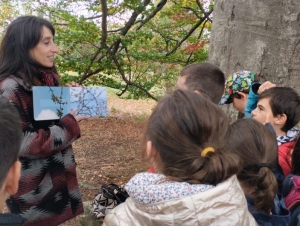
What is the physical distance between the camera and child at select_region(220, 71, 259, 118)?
2.26m

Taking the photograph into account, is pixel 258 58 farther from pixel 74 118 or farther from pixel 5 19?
pixel 5 19

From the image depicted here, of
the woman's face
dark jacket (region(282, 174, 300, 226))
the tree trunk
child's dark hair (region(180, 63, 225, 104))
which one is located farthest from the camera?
the tree trunk

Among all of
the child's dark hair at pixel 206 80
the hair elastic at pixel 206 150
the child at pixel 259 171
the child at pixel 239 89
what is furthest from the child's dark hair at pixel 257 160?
the child at pixel 239 89

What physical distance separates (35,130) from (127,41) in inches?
141

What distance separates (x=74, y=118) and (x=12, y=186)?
92 centimetres

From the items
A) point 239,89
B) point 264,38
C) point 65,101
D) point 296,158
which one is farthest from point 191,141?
point 264,38

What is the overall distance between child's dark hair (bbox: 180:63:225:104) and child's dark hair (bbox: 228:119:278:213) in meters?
Result: 0.66

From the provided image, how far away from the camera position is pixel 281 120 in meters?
1.94

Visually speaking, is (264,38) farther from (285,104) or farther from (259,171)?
(259,171)

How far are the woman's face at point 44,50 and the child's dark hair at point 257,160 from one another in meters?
1.19

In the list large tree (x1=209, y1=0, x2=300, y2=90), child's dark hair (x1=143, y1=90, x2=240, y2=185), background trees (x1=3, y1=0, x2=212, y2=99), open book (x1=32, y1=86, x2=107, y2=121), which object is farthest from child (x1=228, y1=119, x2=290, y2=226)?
background trees (x1=3, y1=0, x2=212, y2=99)

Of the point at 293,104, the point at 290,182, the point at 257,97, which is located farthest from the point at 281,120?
the point at 290,182

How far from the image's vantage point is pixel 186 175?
1129 millimetres

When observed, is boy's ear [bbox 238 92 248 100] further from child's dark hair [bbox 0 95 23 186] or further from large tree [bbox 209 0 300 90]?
child's dark hair [bbox 0 95 23 186]
